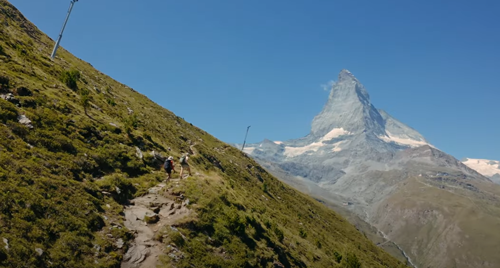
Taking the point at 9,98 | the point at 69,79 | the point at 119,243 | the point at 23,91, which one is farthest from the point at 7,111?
the point at 69,79

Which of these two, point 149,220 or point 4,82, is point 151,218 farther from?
point 4,82

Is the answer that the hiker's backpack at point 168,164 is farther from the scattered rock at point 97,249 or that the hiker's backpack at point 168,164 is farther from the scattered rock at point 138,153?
the scattered rock at point 97,249

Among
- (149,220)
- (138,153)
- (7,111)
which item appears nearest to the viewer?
(149,220)

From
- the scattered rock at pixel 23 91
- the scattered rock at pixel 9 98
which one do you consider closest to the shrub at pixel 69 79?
the scattered rock at pixel 23 91

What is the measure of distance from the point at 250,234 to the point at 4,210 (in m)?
18.7

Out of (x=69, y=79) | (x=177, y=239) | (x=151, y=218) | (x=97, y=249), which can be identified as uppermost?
(x=69, y=79)

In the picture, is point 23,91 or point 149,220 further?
point 23,91

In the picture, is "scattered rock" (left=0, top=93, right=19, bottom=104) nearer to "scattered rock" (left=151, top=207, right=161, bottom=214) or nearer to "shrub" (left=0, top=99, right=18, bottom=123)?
"shrub" (left=0, top=99, right=18, bottom=123)

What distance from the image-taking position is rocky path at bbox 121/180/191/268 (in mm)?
18641

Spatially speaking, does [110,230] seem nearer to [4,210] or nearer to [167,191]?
[4,210]

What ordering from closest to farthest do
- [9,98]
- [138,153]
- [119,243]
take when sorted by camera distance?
[119,243]
[9,98]
[138,153]

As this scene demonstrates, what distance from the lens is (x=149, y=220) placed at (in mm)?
22125

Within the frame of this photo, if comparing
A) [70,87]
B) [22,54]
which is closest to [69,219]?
[70,87]

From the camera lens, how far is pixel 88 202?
2028cm
